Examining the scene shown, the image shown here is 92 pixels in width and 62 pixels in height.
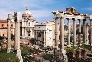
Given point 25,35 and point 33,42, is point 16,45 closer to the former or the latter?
point 33,42

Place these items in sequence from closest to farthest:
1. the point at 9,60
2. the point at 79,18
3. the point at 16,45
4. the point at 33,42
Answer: the point at 9,60
the point at 16,45
the point at 79,18
the point at 33,42

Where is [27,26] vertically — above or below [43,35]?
above

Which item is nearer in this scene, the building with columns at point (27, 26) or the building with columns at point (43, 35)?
the building with columns at point (43, 35)

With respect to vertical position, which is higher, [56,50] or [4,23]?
[4,23]

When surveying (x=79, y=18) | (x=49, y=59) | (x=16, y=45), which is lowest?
(x=49, y=59)

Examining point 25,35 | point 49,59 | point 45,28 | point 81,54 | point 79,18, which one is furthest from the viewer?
point 25,35

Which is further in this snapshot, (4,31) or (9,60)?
(4,31)

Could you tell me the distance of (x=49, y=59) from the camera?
115 ft

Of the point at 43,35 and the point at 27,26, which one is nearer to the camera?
the point at 43,35

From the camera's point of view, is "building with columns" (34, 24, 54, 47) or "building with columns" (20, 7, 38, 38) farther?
"building with columns" (20, 7, 38, 38)

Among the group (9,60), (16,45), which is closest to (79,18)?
(16,45)

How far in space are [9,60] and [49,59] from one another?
1105 cm

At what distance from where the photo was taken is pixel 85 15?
39.0 metres

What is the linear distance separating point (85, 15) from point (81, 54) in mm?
9749
